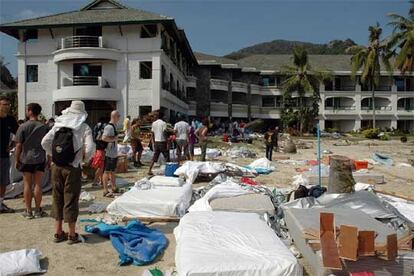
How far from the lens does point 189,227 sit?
451cm

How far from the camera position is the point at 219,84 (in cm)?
4312

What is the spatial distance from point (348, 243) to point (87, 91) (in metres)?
24.1

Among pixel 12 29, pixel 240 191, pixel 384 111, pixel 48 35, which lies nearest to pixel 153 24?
pixel 48 35

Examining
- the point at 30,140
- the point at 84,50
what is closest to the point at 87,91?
the point at 84,50

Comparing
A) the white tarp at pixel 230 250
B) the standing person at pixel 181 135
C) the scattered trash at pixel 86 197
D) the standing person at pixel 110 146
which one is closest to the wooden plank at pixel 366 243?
the white tarp at pixel 230 250

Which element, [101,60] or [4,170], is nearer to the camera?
[4,170]

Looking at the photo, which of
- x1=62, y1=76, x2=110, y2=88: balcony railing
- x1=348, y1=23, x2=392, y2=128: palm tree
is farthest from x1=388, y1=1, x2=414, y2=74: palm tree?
x1=62, y1=76, x2=110, y2=88: balcony railing

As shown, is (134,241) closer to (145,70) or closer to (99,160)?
(99,160)

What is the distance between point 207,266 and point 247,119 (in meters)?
43.3

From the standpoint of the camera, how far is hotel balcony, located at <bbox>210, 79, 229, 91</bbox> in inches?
1682

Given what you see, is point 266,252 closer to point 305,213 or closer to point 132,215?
point 305,213

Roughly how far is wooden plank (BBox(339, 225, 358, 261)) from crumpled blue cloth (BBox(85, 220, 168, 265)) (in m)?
2.02

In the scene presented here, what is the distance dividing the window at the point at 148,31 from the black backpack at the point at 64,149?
889 inches

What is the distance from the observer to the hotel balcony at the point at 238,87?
44.5 metres
